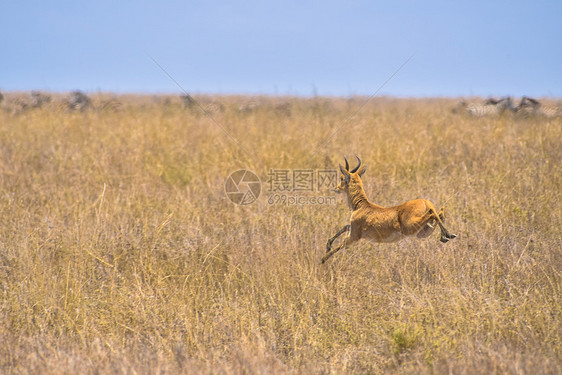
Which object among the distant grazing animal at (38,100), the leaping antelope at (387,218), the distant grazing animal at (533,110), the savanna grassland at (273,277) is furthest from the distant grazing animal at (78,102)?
the leaping antelope at (387,218)

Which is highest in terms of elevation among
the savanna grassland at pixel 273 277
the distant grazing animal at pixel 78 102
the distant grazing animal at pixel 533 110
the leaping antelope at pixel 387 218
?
the distant grazing animal at pixel 78 102

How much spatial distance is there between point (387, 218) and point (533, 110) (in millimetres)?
9152

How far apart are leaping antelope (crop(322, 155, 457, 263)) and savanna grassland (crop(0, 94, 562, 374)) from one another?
74 cm

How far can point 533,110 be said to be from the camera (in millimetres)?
10625

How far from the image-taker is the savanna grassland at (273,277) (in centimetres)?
315

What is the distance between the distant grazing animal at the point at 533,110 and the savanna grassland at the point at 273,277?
10.2 ft

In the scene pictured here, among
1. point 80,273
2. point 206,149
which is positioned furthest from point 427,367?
point 206,149

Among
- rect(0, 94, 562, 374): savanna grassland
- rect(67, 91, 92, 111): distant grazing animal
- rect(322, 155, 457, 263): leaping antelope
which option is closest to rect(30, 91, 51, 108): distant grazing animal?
rect(67, 91, 92, 111): distant grazing animal

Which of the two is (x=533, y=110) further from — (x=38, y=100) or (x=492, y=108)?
(x=38, y=100)

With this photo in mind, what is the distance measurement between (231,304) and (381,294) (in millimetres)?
1155

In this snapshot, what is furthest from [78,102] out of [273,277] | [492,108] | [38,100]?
[273,277]

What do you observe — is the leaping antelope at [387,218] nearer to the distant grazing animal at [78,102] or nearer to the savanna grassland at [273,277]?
the savanna grassland at [273,277]

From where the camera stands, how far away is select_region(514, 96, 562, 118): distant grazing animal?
10422mm

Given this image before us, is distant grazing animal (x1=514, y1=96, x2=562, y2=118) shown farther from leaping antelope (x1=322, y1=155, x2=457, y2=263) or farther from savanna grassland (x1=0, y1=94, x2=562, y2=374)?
leaping antelope (x1=322, y1=155, x2=457, y2=263)
